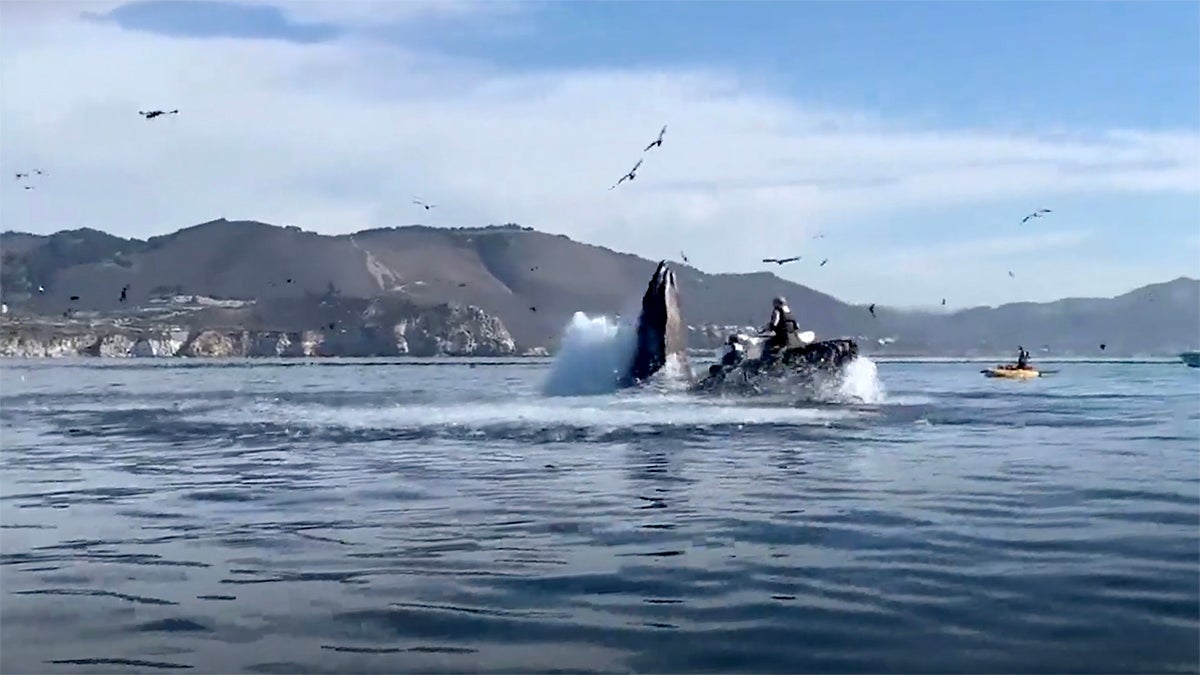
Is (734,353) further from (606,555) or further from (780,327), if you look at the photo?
(606,555)

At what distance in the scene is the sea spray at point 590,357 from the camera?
232 ft

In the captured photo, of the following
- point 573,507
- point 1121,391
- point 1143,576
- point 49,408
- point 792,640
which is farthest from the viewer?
point 1121,391

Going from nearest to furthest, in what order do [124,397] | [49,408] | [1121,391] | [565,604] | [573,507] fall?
[565,604] → [573,507] → [49,408] → [124,397] → [1121,391]

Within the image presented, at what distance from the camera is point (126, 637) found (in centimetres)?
1198

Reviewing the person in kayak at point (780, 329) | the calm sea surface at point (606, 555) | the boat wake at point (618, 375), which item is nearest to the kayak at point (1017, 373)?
the boat wake at point (618, 375)

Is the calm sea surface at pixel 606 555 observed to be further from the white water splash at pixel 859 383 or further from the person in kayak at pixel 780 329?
the person in kayak at pixel 780 329

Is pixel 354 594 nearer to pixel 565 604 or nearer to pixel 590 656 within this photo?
pixel 565 604

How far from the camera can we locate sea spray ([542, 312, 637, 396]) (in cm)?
7081

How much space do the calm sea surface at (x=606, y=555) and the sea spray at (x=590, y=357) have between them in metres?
36.3

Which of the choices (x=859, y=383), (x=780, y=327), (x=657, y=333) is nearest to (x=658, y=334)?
(x=657, y=333)

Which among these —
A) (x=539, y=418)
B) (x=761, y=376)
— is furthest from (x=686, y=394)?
(x=539, y=418)

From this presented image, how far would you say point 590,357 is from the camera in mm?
75688

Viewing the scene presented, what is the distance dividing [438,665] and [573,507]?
9581mm

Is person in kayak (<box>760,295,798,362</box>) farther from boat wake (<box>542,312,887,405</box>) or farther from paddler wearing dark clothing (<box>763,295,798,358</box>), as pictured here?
boat wake (<box>542,312,887,405</box>)
